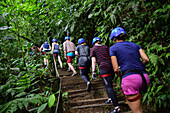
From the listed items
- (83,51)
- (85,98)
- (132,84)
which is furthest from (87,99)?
(132,84)

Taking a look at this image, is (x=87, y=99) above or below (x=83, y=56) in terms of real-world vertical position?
below

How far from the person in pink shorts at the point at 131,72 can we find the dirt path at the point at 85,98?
1.97 metres

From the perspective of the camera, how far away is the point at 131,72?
2.17 m

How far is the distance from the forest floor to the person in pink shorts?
197cm

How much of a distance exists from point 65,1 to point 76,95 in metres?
7.87

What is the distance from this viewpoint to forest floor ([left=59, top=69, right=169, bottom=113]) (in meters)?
4.07

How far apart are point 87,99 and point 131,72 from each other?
124 inches

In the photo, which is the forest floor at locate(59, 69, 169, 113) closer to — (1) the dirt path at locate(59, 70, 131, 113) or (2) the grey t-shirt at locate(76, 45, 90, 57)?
(1) the dirt path at locate(59, 70, 131, 113)

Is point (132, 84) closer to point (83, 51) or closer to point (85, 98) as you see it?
point (85, 98)

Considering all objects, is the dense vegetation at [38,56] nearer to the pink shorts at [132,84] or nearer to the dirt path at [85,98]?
the dirt path at [85,98]

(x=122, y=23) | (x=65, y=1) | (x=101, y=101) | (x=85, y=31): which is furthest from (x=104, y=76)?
(x=65, y=1)

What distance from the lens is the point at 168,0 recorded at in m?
4.09

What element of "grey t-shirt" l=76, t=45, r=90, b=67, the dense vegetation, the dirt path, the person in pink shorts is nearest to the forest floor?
the dirt path

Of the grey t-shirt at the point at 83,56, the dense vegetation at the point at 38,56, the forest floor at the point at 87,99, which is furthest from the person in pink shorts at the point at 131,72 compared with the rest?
the grey t-shirt at the point at 83,56
